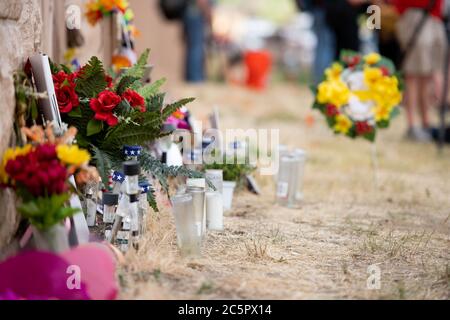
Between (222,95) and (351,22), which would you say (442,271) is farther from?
(222,95)

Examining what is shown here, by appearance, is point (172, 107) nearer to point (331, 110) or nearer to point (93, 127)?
point (93, 127)

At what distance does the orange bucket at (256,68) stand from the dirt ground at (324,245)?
691 cm

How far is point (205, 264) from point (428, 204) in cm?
229

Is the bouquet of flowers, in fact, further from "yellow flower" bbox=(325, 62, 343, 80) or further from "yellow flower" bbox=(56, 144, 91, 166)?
"yellow flower" bbox=(325, 62, 343, 80)

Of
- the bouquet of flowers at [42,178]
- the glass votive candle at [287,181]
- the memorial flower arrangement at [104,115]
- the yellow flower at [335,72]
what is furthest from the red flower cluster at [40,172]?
the yellow flower at [335,72]

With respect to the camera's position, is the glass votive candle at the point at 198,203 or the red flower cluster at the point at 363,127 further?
the red flower cluster at the point at 363,127

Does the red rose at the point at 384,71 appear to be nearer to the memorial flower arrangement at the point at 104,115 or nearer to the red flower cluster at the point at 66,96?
the memorial flower arrangement at the point at 104,115

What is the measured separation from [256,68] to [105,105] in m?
10.3

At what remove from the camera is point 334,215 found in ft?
15.1

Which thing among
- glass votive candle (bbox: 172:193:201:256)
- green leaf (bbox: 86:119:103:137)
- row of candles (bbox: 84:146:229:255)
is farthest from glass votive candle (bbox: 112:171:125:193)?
glass votive candle (bbox: 172:193:201:256)

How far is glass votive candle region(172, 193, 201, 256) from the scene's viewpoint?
10.8ft

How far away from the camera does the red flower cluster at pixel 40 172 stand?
9.37ft

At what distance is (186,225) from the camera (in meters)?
3.33
